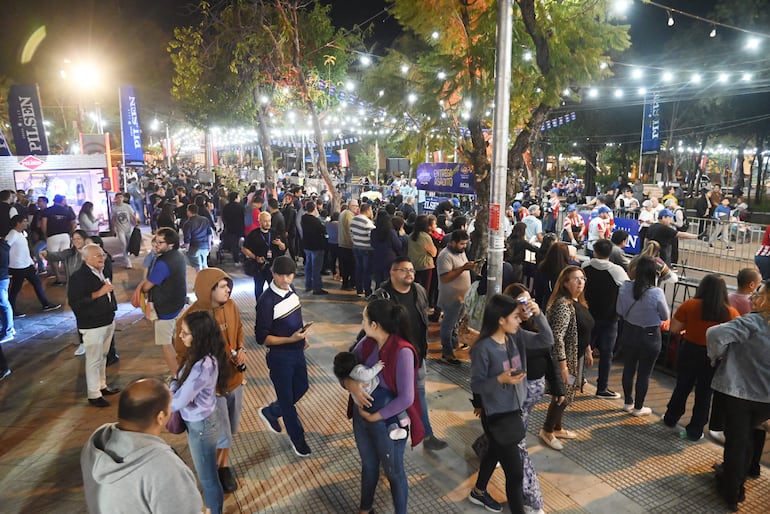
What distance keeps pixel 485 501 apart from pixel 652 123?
72.6 ft

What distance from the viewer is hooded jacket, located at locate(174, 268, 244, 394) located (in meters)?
3.98

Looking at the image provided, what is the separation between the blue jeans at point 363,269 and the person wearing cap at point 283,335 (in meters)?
5.15

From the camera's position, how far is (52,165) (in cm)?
1487

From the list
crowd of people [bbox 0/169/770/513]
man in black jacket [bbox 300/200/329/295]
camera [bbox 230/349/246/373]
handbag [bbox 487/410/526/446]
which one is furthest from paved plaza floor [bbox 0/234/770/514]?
man in black jacket [bbox 300/200/329/295]

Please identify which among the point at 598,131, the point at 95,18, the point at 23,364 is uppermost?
the point at 95,18

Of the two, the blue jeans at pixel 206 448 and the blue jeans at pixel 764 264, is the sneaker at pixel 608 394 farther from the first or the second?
the blue jeans at pixel 764 264

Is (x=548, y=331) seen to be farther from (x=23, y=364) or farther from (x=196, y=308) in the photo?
(x=23, y=364)

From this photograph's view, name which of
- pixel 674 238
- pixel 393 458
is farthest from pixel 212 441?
pixel 674 238

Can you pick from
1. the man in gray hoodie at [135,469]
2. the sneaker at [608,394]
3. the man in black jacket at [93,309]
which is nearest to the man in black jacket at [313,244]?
the man in black jacket at [93,309]

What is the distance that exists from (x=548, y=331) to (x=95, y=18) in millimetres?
37851

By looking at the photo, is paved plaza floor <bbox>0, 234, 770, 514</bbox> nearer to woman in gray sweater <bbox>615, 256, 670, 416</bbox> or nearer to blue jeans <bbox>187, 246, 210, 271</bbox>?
woman in gray sweater <bbox>615, 256, 670, 416</bbox>

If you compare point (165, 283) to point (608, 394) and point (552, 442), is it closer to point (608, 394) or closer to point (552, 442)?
point (552, 442)

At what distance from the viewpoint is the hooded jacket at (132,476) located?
2104 millimetres

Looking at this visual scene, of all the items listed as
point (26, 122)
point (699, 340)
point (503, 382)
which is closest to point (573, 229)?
point (699, 340)
